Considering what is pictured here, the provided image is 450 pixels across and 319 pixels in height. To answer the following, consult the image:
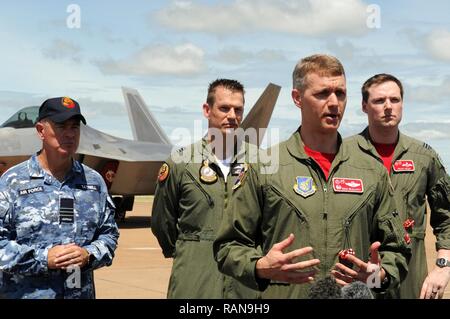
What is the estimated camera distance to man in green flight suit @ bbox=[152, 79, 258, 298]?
515 centimetres

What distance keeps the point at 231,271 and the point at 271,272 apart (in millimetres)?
305

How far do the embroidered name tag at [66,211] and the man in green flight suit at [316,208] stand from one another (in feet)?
3.83

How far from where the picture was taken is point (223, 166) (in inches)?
217

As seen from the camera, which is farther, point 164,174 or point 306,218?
point 164,174

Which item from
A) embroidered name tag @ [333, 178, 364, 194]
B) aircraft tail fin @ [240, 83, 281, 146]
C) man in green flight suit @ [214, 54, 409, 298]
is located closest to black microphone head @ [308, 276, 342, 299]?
man in green flight suit @ [214, 54, 409, 298]

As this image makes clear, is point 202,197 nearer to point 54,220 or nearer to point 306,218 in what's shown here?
point 54,220

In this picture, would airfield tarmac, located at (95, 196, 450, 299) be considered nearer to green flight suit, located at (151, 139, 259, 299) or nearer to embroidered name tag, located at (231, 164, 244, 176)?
green flight suit, located at (151, 139, 259, 299)

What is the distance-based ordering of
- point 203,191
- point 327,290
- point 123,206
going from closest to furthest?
point 327,290 < point 203,191 < point 123,206

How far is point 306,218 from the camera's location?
11.3ft

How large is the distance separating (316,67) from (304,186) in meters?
0.56

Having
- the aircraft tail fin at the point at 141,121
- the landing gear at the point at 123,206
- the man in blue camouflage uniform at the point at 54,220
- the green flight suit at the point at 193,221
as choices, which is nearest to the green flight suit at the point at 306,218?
the man in blue camouflage uniform at the point at 54,220

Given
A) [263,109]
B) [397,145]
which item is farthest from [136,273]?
[263,109]
